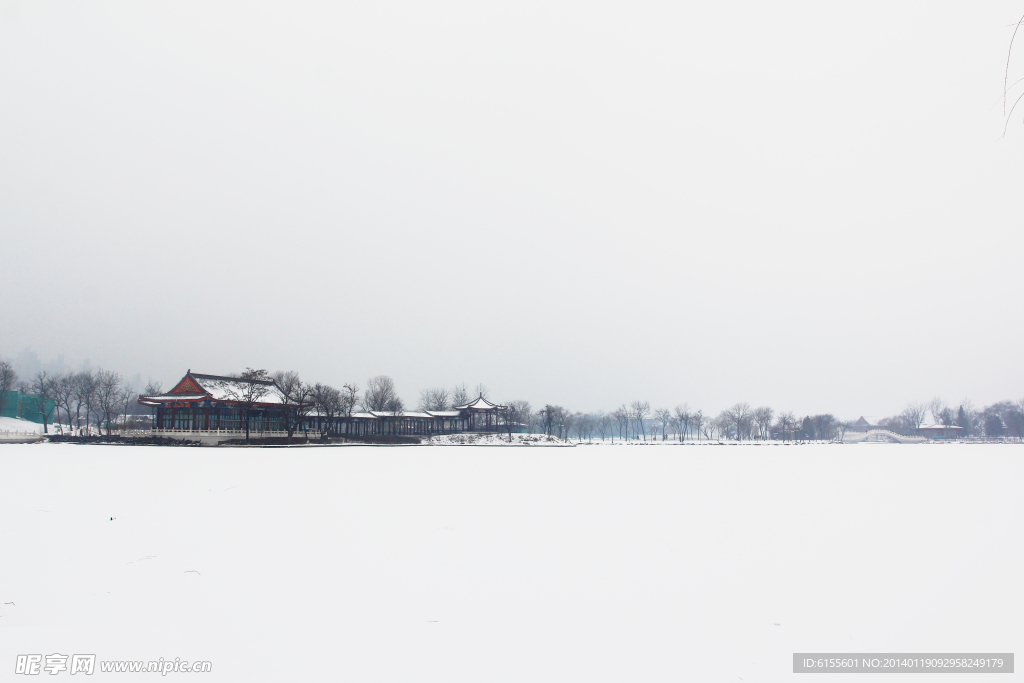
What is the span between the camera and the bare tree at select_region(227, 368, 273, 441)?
151 ft

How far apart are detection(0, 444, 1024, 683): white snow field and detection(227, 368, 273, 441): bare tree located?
33738 millimetres

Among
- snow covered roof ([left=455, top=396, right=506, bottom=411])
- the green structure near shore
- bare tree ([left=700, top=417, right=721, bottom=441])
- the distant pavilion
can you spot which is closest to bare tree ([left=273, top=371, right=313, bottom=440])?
the distant pavilion

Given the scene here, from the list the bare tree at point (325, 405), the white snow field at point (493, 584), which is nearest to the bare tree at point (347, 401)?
the bare tree at point (325, 405)

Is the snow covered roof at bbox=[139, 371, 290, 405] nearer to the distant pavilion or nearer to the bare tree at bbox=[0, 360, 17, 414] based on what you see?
the distant pavilion

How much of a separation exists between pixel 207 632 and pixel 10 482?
50.8 ft

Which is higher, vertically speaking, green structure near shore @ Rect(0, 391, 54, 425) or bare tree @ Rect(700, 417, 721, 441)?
green structure near shore @ Rect(0, 391, 54, 425)

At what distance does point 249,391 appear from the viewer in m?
46.6

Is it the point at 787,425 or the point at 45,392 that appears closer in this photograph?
the point at 45,392

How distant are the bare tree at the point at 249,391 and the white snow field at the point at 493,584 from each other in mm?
33738

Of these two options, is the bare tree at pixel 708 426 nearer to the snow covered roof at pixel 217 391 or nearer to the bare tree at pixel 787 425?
the bare tree at pixel 787 425

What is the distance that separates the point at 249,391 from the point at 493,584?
148 ft

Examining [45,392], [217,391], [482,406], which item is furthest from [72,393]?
[482,406]

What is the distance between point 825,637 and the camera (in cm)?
541

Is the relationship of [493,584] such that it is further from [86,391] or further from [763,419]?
[763,419]
